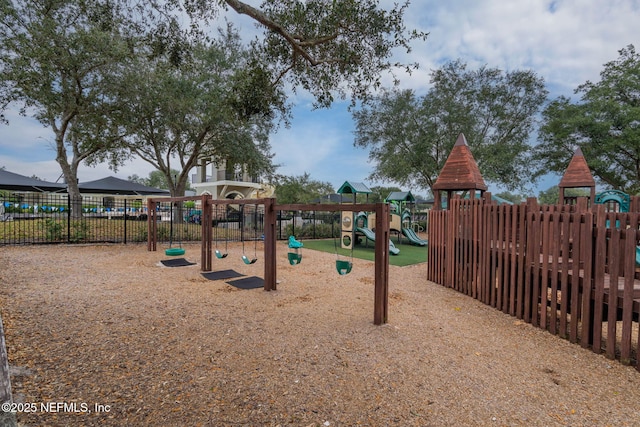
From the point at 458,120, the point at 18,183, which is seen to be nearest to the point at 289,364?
the point at 458,120

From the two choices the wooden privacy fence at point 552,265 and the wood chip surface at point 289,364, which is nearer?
the wood chip surface at point 289,364

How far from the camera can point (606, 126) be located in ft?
56.7

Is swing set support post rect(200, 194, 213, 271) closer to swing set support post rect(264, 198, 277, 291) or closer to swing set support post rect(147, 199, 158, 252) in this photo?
swing set support post rect(264, 198, 277, 291)

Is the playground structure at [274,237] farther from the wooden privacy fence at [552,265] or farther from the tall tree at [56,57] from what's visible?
the tall tree at [56,57]

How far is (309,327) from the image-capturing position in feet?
13.3

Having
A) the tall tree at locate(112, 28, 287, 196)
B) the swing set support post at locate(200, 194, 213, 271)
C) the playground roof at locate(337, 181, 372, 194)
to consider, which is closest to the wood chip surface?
the swing set support post at locate(200, 194, 213, 271)

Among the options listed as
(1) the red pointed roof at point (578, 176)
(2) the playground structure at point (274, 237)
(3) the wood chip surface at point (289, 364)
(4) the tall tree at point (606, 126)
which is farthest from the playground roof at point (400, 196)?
(4) the tall tree at point (606, 126)

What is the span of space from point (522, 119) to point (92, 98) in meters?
21.6

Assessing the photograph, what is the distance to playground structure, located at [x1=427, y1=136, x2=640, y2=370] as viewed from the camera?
132 inches

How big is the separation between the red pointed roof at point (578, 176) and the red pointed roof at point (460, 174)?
192 inches

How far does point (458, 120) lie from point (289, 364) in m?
17.4

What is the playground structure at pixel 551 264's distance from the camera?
3.36 m

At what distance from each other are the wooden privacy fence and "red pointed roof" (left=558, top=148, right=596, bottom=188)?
787cm

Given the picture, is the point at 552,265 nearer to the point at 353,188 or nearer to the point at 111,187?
the point at 353,188
